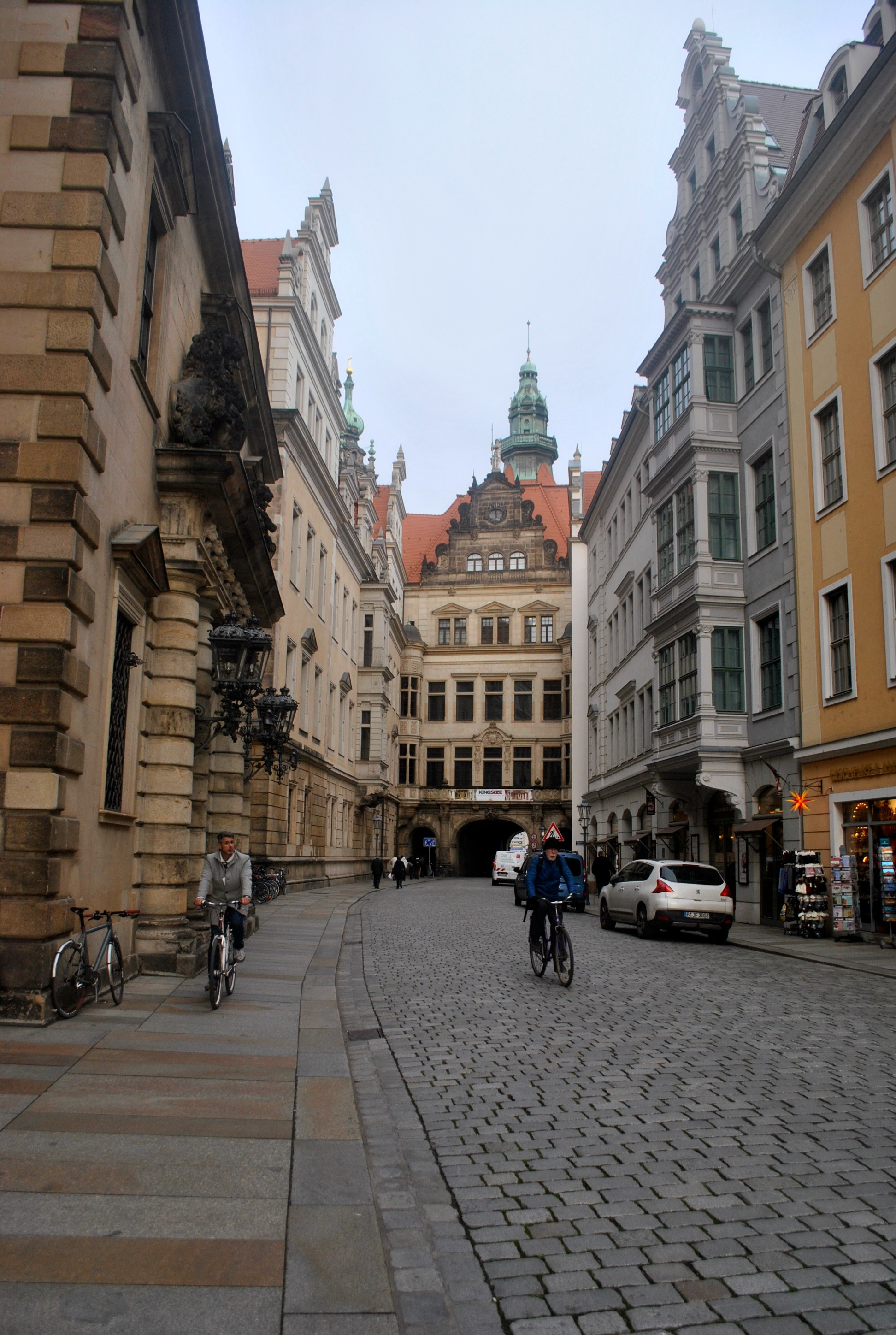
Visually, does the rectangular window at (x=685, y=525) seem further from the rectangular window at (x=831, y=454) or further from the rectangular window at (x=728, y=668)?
the rectangular window at (x=831, y=454)

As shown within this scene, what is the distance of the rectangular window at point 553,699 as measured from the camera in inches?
2694

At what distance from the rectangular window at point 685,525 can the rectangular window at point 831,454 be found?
503cm

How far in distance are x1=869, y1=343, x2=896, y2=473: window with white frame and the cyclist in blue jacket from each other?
10559 mm

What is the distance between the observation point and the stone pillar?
40.1 ft

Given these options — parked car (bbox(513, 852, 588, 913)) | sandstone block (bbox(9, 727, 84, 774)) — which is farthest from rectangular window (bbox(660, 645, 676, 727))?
sandstone block (bbox(9, 727, 84, 774))

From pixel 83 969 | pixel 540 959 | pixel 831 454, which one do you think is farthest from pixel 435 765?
pixel 83 969

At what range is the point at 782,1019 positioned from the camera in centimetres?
1038

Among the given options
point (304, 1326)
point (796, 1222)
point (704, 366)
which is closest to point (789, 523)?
point (704, 366)

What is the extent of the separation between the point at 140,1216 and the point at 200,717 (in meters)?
10.6

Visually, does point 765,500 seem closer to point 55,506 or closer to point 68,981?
point 55,506

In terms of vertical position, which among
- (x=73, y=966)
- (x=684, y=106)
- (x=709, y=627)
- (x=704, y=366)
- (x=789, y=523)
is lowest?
(x=73, y=966)

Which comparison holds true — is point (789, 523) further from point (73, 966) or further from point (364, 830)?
point (364, 830)

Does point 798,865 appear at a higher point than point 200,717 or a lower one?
lower

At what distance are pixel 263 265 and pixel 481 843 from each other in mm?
47624
